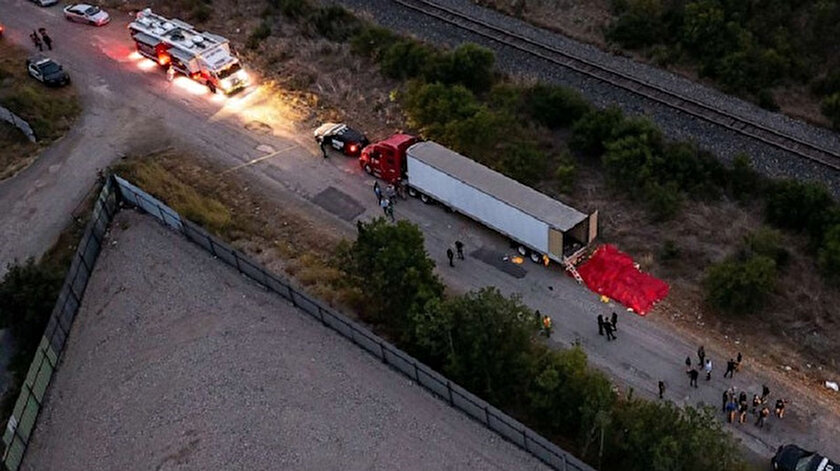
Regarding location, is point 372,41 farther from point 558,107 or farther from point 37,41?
point 37,41

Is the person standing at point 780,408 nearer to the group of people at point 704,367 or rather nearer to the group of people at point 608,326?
the group of people at point 704,367

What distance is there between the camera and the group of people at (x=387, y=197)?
33706 millimetres

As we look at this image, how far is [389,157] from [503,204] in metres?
5.96

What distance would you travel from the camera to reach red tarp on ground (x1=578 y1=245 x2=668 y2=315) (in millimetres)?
29375

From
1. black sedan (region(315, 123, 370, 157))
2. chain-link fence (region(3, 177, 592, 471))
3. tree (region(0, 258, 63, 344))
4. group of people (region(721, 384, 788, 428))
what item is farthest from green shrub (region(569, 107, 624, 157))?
tree (region(0, 258, 63, 344))

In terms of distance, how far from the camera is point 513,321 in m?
25.4

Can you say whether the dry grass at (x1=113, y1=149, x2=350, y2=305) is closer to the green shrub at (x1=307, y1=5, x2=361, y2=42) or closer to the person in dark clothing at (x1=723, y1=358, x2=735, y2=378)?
the green shrub at (x1=307, y1=5, x2=361, y2=42)

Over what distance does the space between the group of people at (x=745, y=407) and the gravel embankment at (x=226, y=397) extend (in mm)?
6172

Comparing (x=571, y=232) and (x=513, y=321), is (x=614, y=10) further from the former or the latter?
(x=513, y=321)

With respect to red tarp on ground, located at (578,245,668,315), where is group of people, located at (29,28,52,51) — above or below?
above

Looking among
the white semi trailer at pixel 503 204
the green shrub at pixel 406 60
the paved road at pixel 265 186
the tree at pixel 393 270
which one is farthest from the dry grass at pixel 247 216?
the green shrub at pixel 406 60

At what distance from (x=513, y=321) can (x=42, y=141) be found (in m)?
25.1

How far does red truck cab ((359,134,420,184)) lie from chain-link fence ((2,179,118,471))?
993 cm

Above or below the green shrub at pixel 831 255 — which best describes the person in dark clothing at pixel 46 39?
above
